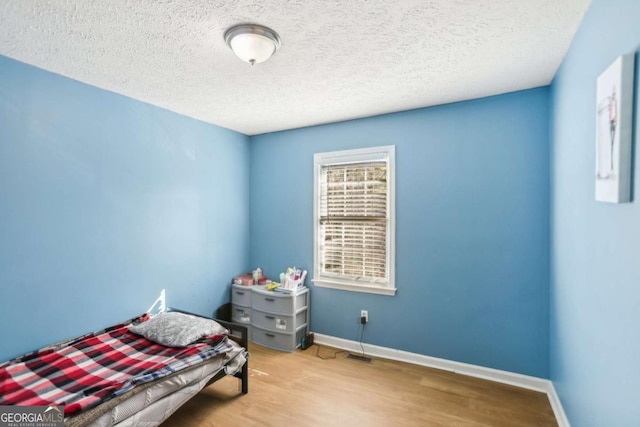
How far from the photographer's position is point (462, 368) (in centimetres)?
279

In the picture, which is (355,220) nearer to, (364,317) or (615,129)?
(364,317)

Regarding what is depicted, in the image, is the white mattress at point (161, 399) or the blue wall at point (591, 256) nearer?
the blue wall at point (591, 256)

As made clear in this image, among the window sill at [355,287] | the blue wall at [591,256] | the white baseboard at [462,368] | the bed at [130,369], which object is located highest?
the blue wall at [591,256]

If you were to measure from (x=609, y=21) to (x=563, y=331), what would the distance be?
1.83 m

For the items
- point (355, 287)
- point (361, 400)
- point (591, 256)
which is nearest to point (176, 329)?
point (361, 400)

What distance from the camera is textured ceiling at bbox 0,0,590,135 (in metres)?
1.56

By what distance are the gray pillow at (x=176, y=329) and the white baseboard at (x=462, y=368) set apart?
137 centimetres

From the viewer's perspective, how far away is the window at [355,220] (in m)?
3.17

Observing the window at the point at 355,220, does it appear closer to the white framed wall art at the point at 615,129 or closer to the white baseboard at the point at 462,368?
the white baseboard at the point at 462,368

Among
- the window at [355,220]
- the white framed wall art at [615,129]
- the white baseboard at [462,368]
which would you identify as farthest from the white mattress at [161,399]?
the white framed wall art at [615,129]

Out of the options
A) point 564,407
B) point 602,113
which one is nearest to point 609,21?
point 602,113

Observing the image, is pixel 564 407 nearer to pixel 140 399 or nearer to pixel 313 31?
pixel 140 399

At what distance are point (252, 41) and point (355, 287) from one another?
2497mm

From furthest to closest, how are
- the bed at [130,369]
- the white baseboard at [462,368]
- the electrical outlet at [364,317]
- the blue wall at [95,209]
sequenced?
the electrical outlet at [364,317], the white baseboard at [462,368], the blue wall at [95,209], the bed at [130,369]
